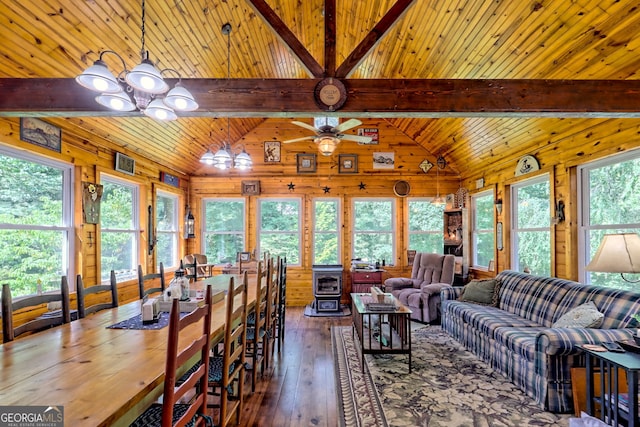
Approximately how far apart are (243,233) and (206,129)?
219cm

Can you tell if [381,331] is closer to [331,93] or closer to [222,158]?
[331,93]

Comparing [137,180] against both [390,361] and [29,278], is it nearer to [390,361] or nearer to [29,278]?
[29,278]

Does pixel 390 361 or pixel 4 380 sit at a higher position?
pixel 4 380

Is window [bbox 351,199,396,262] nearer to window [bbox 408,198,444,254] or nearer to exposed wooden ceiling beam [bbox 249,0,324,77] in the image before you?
window [bbox 408,198,444,254]

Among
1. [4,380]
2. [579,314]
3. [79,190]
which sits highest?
[79,190]

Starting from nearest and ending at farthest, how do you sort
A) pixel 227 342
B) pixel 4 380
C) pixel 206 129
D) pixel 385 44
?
pixel 4 380 → pixel 227 342 → pixel 385 44 → pixel 206 129

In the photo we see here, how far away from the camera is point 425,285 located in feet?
18.0

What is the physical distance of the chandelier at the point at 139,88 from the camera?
1.79 metres

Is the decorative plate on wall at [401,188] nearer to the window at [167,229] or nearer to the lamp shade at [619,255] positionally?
the lamp shade at [619,255]

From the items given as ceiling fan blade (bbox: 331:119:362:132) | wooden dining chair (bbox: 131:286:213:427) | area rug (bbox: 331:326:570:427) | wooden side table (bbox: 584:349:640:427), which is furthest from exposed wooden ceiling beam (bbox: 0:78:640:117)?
area rug (bbox: 331:326:570:427)

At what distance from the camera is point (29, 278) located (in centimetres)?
321

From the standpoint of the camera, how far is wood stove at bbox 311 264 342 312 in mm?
5793

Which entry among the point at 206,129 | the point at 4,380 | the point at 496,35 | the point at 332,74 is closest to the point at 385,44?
the point at 496,35

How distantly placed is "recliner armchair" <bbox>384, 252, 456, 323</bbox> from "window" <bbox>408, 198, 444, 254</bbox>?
0.54 m
